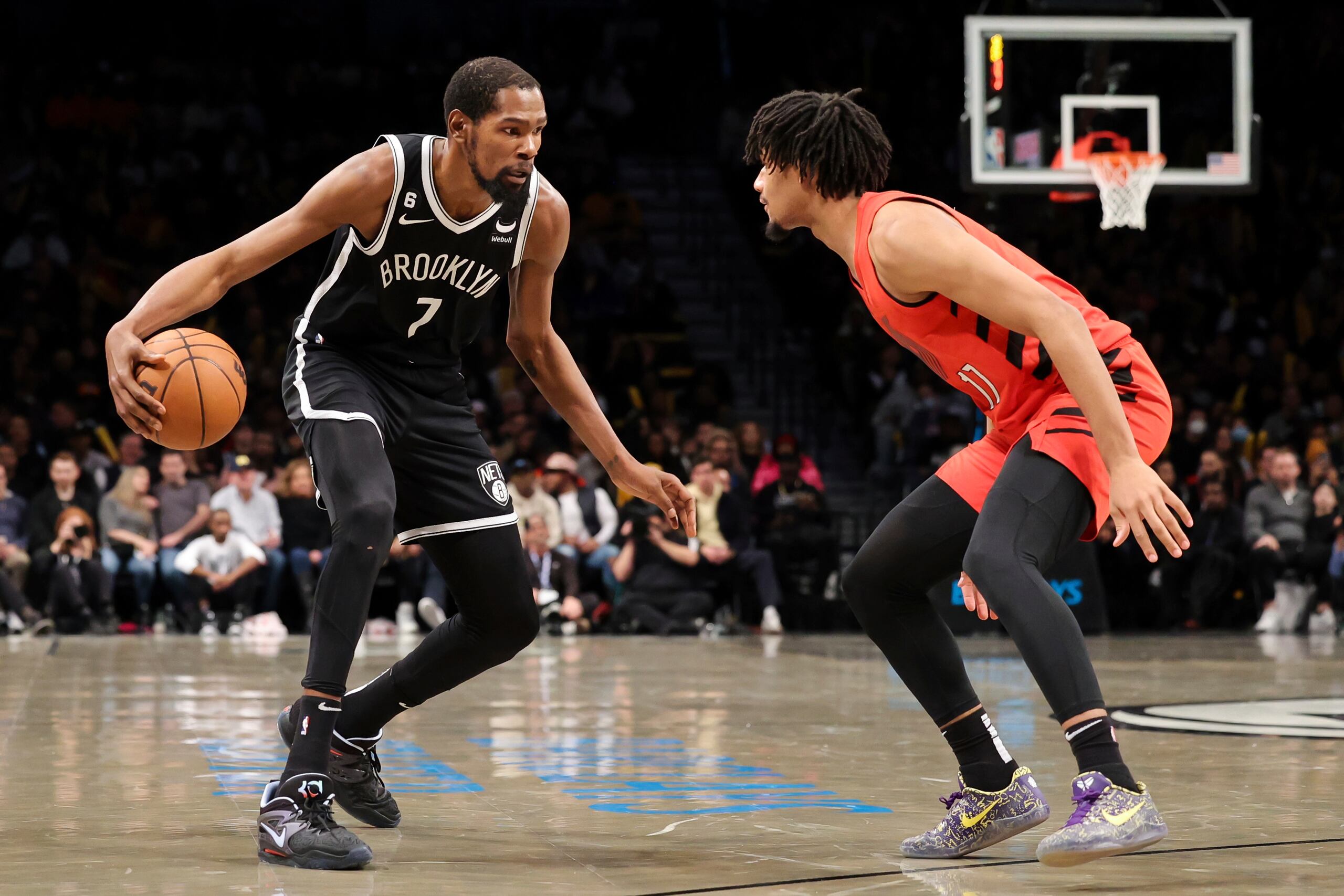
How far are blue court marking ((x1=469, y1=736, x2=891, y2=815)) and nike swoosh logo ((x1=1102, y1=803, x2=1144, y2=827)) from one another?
1.18 meters

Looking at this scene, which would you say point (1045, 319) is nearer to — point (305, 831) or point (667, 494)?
point (667, 494)

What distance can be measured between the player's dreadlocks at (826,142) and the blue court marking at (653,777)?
167 cm

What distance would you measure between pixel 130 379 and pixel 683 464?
9.97m

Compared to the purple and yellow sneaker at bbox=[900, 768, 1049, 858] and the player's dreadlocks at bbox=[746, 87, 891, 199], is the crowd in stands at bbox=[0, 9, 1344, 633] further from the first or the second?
the purple and yellow sneaker at bbox=[900, 768, 1049, 858]

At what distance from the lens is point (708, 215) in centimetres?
1958

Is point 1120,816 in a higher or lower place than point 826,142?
lower

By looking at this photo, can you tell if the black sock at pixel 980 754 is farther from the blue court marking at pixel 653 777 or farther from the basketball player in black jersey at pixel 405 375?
the basketball player in black jersey at pixel 405 375

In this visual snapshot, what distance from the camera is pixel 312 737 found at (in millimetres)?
3729

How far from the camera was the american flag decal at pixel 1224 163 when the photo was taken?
1074 centimetres

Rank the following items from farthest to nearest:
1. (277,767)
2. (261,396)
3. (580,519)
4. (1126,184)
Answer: (261,396) < (580,519) < (1126,184) < (277,767)

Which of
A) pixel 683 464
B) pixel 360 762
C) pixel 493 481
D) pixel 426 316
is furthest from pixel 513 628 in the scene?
pixel 683 464

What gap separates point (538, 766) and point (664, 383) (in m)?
11.5

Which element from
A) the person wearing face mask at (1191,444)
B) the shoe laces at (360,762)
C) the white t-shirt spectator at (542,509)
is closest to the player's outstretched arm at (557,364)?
the shoe laces at (360,762)

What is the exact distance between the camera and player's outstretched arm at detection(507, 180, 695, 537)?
4.35m
